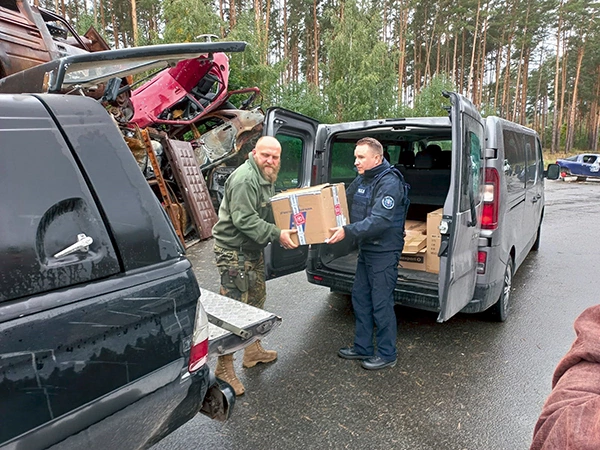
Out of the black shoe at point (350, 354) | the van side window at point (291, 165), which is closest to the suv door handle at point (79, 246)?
the black shoe at point (350, 354)

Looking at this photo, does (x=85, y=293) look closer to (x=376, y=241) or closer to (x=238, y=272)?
(x=238, y=272)

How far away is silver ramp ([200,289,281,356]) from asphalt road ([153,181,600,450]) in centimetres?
72

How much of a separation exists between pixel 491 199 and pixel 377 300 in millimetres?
1302

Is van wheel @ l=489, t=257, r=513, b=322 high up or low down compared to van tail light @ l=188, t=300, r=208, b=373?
down

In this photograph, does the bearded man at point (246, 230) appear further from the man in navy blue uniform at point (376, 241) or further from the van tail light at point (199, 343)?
the van tail light at point (199, 343)

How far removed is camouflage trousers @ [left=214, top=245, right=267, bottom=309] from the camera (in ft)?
9.91

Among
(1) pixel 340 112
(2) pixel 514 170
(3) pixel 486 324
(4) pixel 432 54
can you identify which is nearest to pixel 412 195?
A: (2) pixel 514 170

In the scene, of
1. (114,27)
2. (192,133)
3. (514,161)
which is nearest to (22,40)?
(514,161)

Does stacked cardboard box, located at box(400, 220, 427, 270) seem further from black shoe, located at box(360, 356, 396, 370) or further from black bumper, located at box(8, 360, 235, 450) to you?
black bumper, located at box(8, 360, 235, 450)

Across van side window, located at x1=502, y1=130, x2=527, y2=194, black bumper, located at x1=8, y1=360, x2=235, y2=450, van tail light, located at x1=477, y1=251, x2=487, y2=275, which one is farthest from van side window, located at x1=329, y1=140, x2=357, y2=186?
black bumper, located at x1=8, y1=360, x2=235, y2=450

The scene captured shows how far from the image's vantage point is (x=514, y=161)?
13.7 ft

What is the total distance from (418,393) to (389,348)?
1.39ft

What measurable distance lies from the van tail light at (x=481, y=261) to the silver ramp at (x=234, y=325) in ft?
6.57

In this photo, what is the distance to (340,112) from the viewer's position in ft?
54.4
